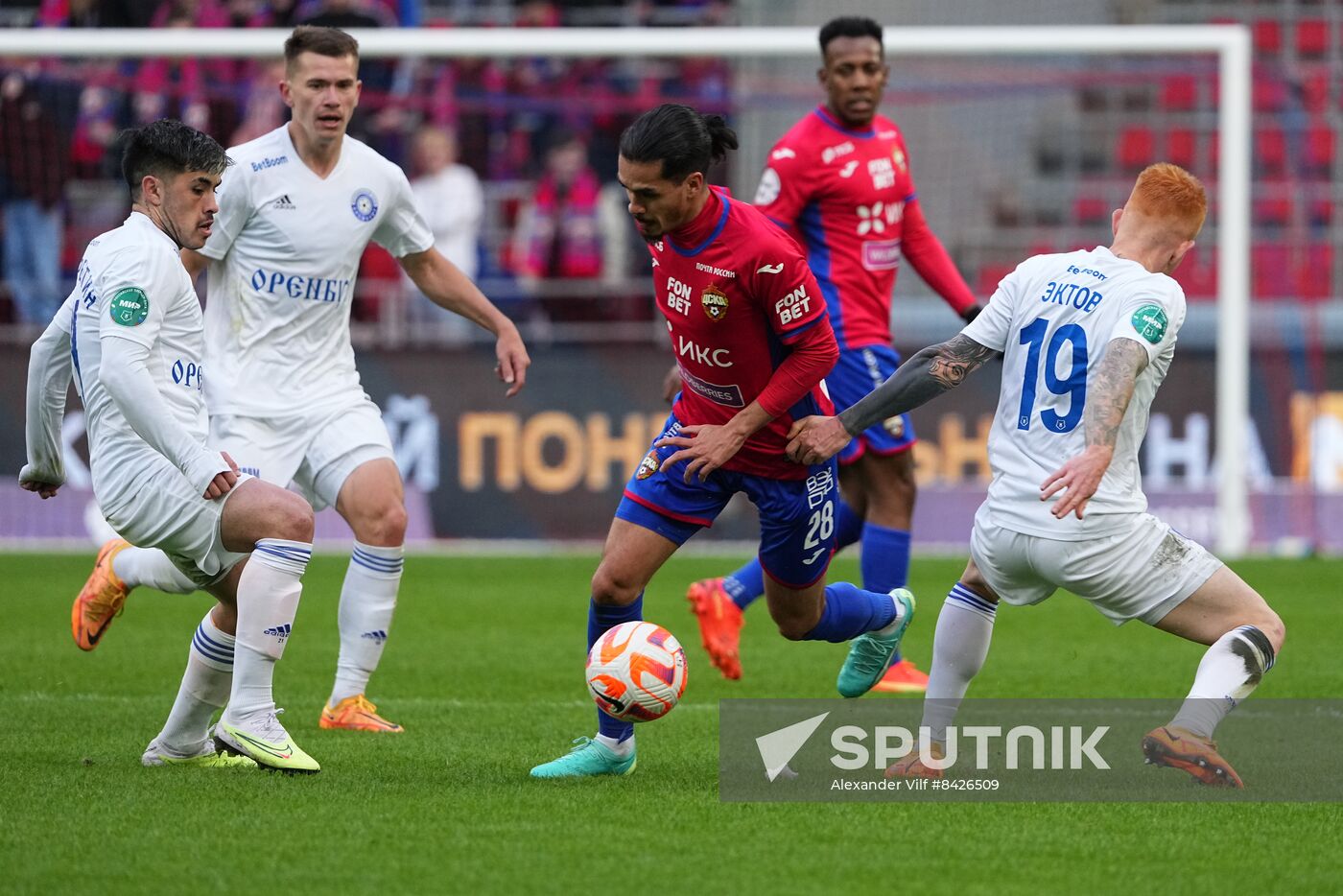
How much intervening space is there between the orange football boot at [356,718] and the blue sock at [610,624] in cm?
112

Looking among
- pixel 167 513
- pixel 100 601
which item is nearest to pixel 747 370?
pixel 167 513

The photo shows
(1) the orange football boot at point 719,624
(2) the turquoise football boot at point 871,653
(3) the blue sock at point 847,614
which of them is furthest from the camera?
(1) the orange football boot at point 719,624

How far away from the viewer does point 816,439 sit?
5324 mm

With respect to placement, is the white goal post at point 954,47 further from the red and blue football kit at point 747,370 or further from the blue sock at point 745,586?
the red and blue football kit at point 747,370

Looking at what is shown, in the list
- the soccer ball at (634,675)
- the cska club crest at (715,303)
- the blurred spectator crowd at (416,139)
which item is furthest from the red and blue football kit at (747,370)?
the blurred spectator crowd at (416,139)

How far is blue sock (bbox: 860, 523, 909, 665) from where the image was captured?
7.77 metres

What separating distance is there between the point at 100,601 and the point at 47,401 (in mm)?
1089

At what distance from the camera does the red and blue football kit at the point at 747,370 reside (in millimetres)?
5316

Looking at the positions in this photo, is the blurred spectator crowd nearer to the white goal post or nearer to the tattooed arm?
the white goal post

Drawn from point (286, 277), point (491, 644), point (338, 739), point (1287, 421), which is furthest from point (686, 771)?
point (1287, 421)

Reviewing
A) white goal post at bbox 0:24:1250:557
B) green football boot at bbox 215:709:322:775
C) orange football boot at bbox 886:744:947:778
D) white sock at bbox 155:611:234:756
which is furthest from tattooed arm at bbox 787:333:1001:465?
white goal post at bbox 0:24:1250:557

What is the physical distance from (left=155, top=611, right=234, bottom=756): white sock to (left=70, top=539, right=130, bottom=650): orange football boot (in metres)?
0.95

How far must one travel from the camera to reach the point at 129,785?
16.9 feet

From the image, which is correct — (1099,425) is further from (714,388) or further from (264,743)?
(264,743)
